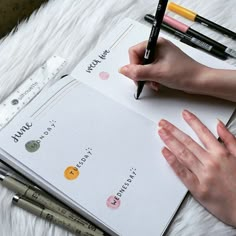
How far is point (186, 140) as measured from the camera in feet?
1.78

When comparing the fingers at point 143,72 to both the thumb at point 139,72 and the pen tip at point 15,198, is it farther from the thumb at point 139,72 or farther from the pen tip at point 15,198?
the pen tip at point 15,198

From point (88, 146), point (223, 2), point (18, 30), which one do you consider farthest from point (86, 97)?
point (223, 2)

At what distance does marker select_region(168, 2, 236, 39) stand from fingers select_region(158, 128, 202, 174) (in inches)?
8.9

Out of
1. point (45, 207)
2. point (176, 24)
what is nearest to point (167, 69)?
point (176, 24)

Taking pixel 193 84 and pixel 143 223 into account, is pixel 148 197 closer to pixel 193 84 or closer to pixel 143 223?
pixel 143 223

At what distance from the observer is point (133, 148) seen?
53 centimetres

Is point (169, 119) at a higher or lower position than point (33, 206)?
higher

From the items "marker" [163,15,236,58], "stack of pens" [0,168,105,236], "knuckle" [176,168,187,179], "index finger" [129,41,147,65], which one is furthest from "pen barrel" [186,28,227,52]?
"stack of pens" [0,168,105,236]

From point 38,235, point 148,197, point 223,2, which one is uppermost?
point 223,2

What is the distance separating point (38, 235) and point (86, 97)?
7.5 inches

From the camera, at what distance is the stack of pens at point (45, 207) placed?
0.49 metres

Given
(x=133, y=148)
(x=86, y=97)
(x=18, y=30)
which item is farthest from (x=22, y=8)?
(x=133, y=148)

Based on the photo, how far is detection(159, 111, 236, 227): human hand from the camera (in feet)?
1.64

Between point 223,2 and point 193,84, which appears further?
point 223,2
